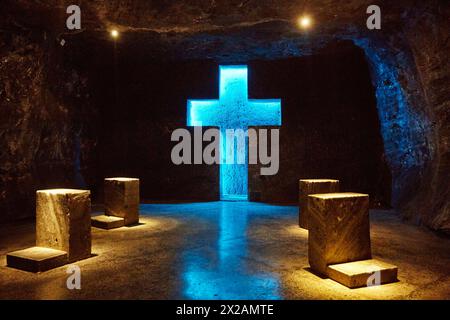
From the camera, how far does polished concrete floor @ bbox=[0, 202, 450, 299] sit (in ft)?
10.8

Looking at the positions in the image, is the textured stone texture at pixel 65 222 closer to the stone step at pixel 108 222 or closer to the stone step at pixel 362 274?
the stone step at pixel 108 222

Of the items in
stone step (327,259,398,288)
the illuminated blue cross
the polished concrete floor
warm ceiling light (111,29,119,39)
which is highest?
warm ceiling light (111,29,119,39)

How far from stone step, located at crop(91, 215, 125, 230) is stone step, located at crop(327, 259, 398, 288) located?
4314 mm

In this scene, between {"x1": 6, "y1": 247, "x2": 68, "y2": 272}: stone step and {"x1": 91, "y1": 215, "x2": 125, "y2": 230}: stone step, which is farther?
{"x1": 91, "y1": 215, "x2": 125, "y2": 230}: stone step

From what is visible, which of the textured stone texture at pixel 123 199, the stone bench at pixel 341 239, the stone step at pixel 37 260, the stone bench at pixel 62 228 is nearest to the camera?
the stone bench at pixel 341 239

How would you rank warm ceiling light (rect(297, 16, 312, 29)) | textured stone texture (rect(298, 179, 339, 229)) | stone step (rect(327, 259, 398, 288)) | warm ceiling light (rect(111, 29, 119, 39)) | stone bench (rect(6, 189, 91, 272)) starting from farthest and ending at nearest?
warm ceiling light (rect(111, 29, 119, 39)), warm ceiling light (rect(297, 16, 312, 29)), textured stone texture (rect(298, 179, 339, 229)), stone bench (rect(6, 189, 91, 272)), stone step (rect(327, 259, 398, 288))

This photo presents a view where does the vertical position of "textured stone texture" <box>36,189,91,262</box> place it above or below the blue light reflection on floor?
above

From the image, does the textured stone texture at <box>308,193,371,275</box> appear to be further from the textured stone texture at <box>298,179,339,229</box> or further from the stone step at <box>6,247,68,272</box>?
the stone step at <box>6,247,68,272</box>

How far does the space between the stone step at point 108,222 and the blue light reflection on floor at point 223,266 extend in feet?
5.04

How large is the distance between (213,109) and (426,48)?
21.4 feet

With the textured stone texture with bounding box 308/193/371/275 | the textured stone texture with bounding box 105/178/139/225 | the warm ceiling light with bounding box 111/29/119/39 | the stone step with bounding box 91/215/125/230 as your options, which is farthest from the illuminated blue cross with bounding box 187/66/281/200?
the textured stone texture with bounding box 308/193/371/275

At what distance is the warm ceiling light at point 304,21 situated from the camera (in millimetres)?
7379

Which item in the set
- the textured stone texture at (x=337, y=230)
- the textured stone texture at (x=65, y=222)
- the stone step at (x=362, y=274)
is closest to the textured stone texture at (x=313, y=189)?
the textured stone texture at (x=337, y=230)
